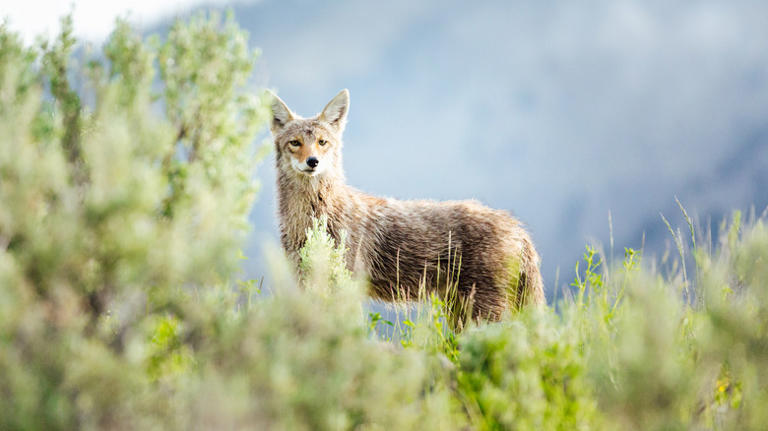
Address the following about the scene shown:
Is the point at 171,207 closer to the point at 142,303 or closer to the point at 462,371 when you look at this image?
the point at 142,303

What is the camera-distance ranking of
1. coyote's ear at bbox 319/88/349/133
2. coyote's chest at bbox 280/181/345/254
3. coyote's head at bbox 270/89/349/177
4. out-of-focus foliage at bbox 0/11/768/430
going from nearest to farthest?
1. out-of-focus foliage at bbox 0/11/768/430
2. coyote's head at bbox 270/89/349/177
3. coyote's chest at bbox 280/181/345/254
4. coyote's ear at bbox 319/88/349/133

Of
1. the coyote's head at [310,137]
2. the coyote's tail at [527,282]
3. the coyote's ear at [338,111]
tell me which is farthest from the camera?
the coyote's ear at [338,111]

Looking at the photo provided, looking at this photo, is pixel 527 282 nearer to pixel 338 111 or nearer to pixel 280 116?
pixel 338 111

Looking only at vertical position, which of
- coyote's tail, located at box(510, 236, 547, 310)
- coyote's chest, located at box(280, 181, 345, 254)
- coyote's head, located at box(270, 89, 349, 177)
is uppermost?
coyote's head, located at box(270, 89, 349, 177)

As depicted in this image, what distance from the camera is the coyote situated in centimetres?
572

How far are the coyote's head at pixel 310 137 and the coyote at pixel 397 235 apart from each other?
0.01 m

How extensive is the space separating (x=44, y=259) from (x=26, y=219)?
0.22 metres

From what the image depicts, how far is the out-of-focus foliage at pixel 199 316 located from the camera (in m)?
2.38

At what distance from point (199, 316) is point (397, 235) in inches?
141

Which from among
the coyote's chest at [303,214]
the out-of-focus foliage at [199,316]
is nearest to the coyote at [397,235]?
the coyote's chest at [303,214]

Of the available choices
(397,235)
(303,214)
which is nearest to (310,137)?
(303,214)

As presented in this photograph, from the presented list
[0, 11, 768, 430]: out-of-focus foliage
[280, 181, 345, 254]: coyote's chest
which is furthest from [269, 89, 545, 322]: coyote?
[0, 11, 768, 430]: out-of-focus foliage

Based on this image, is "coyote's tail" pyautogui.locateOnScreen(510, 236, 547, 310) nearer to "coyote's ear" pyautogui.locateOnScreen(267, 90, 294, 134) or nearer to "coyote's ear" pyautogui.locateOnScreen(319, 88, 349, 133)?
"coyote's ear" pyautogui.locateOnScreen(319, 88, 349, 133)

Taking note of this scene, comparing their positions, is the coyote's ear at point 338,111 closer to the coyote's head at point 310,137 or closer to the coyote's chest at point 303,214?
the coyote's head at point 310,137
